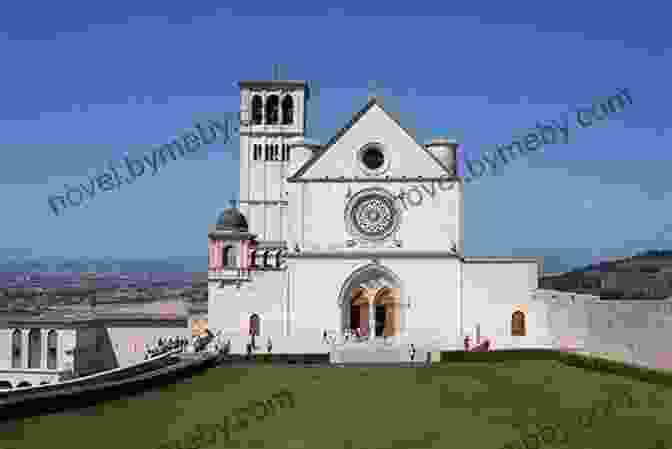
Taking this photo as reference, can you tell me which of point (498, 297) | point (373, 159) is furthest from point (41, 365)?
point (498, 297)

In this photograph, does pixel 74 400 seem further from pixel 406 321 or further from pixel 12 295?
pixel 12 295

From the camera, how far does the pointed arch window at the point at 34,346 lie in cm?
4478

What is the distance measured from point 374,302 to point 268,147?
1875 cm

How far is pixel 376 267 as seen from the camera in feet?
133

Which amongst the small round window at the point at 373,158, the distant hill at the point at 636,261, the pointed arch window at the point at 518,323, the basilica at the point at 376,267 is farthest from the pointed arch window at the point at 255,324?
the distant hill at the point at 636,261

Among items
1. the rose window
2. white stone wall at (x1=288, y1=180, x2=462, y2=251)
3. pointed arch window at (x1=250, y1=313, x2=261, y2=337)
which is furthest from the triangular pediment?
pointed arch window at (x1=250, y1=313, x2=261, y2=337)

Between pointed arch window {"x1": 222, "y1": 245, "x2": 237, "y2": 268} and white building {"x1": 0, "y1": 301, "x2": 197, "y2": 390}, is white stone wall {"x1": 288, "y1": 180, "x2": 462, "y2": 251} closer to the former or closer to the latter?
pointed arch window {"x1": 222, "y1": 245, "x2": 237, "y2": 268}

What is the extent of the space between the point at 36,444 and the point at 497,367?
69.6 feet

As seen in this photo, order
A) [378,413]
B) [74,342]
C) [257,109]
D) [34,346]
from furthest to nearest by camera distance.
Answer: [257,109]
[34,346]
[74,342]
[378,413]

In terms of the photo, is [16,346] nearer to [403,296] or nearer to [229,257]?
[229,257]

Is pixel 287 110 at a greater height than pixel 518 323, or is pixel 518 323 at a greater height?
pixel 287 110

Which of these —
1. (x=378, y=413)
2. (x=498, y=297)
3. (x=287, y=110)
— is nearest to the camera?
(x=378, y=413)

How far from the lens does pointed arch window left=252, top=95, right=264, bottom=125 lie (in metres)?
55.4

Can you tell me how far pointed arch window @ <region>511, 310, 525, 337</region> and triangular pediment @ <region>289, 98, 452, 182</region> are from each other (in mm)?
8720
